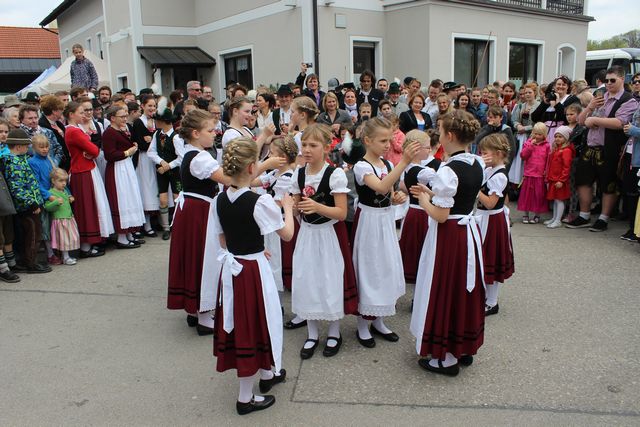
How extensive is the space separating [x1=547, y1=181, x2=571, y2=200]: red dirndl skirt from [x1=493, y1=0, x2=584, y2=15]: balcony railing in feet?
37.4

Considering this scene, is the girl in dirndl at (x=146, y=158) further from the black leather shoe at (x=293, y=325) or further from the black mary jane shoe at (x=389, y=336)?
the black mary jane shoe at (x=389, y=336)

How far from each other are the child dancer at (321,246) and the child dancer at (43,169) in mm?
3844

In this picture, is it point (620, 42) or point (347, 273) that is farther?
point (620, 42)

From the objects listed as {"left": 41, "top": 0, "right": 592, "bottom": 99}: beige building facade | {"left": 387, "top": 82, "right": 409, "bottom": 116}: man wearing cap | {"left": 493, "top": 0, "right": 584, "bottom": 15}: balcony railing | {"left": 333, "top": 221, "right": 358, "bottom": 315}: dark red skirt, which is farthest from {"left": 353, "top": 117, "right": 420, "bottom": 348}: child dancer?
{"left": 493, "top": 0, "right": 584, "bottom": 15}: balcony railing

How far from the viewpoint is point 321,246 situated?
12.2 feet

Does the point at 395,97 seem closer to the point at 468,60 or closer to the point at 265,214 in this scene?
the point at 265,214

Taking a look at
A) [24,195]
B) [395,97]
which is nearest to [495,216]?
[24,195]

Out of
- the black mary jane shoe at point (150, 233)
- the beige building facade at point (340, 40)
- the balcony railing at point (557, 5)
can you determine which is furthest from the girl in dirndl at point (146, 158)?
the balcony railing at point (557, 5)

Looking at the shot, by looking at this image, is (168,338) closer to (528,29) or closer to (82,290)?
(82,290)

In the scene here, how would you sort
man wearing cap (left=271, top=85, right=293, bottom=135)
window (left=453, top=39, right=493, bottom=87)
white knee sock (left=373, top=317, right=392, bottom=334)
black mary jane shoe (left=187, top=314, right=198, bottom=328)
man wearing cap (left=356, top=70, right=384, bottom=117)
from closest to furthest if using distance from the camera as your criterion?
white knee sock (left=373, top=317, right=392, bottom=334), black mary jane shoe (left=187, top=314, right=198, bottom=328), man wearing cap (left=271, top=85, right=293, bottom=135), man wearing cap (left=356, top=70, right=384, bottom=117), window (left=453, top=39, right=493, bottom=87)

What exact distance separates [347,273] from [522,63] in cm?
1663

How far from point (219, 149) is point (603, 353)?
14.5 ft

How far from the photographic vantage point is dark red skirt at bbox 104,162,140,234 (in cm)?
676

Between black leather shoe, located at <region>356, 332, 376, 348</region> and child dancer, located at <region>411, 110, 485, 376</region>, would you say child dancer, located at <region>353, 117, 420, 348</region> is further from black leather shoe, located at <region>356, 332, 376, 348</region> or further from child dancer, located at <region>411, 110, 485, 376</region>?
child dancer, located at <region>411, 110, 485, 376</region>
